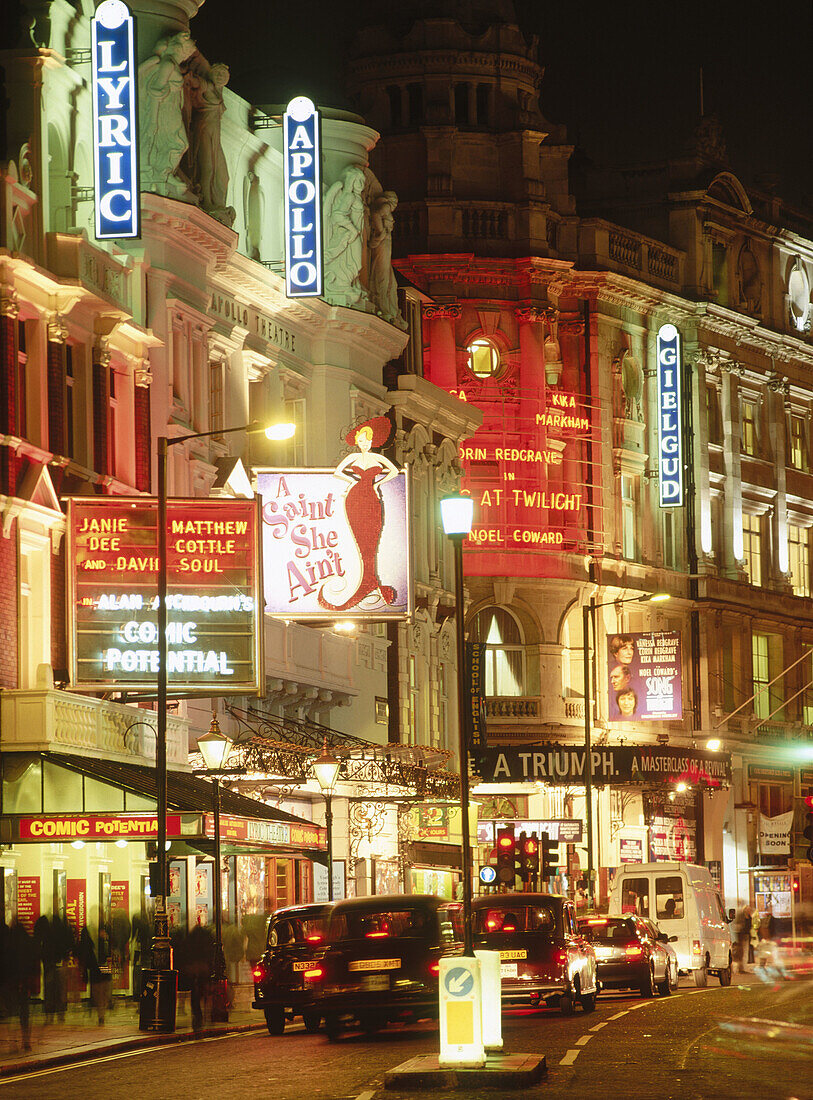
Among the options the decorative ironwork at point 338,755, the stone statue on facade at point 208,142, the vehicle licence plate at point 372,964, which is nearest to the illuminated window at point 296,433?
the decorative ironwork at point 338,755

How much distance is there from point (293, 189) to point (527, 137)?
897 inches

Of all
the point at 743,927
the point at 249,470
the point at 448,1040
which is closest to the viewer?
the point at 448,1040

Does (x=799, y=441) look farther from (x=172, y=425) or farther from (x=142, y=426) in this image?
(x=142, y=426)

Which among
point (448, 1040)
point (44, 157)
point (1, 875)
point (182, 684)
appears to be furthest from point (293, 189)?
point (448, 1040)

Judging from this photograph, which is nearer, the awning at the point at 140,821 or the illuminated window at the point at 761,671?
the awning at the point at 140,821

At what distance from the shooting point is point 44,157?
→ 36.6 meters

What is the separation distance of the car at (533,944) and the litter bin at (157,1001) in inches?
188

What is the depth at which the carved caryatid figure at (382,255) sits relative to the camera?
2082 inches

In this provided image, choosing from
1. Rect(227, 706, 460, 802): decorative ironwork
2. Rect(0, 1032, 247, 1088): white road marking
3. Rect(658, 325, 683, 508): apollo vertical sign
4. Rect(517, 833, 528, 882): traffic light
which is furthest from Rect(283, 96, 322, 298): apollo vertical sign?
Rect(658, 325, 683, 508): apollo vertical sign

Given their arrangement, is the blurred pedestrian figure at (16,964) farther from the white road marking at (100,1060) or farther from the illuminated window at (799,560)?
the illuminated window at (799,560)

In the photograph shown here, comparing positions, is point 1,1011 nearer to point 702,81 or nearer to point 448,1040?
point 448,1040

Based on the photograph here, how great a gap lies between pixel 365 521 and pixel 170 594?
27.9 feet

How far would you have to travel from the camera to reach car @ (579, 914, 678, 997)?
1518 inches

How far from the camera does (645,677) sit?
66.9 metres
